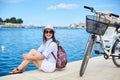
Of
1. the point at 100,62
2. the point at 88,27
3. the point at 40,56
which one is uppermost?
the point at 88,27

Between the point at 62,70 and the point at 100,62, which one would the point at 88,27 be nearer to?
the point at 62,70

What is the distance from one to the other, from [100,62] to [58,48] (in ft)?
4.09

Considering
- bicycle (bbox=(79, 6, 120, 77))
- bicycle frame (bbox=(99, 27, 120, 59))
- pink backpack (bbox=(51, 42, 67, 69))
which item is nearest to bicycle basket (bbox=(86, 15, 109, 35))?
bicycle (bbox=(79, 6, 120, 77))

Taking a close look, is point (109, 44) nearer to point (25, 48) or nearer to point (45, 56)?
point (45, 56)

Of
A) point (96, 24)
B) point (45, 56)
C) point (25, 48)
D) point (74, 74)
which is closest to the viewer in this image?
point (96, 24)

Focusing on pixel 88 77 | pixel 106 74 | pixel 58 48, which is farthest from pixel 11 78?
pixel 106 74

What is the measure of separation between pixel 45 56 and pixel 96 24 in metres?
0.81

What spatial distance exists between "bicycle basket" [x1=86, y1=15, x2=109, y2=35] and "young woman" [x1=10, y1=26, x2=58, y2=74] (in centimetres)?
53

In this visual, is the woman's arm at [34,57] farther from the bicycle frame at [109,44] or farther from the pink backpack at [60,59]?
the bicycle frame at [109,44]

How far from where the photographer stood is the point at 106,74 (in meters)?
3.65

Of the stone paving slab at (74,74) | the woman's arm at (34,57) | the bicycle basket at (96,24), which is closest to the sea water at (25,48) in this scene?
the stone paving slab at (74,74)

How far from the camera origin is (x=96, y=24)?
10.9ft

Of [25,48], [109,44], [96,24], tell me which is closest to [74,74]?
[96,24]

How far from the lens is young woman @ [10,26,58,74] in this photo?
135 inches
